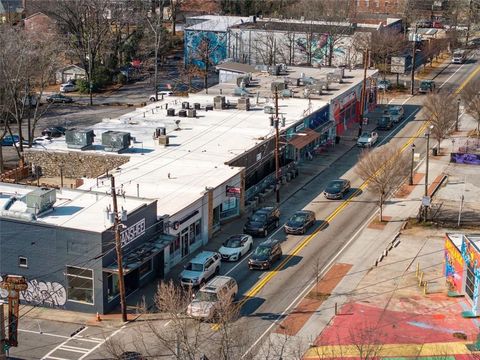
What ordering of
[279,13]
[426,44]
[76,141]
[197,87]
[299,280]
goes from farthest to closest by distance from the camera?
[279,13]
[426,44]
[197,87]
[76,141]
[299,280]

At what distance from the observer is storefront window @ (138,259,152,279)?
44.3 metres

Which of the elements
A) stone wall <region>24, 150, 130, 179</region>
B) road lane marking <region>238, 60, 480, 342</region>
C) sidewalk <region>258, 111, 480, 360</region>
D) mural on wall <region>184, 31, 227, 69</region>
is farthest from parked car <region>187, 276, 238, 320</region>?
mural on wall <region>184, 31, 227, 69</region>

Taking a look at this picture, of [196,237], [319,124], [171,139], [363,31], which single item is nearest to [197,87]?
[363,31]

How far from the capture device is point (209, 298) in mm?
39625

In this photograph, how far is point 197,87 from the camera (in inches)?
4011

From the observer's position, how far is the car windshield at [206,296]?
130 feet

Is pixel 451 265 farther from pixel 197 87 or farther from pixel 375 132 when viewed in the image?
pixel 197 87

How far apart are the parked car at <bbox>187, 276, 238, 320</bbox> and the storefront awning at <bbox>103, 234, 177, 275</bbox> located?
146 inches

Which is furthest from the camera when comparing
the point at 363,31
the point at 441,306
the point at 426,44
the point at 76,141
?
the point at 426,44

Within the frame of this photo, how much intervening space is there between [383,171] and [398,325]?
55.6 ft

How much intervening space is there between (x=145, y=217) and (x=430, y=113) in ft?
127

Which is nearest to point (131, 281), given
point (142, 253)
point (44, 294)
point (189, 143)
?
point (142, 253)

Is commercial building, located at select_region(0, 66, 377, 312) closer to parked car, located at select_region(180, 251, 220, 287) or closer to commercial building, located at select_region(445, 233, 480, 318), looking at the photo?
parked car, located at select_region(180, 251, 220, 287)

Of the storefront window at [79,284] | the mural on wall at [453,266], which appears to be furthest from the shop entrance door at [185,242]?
the mural on wall at [453,266]
